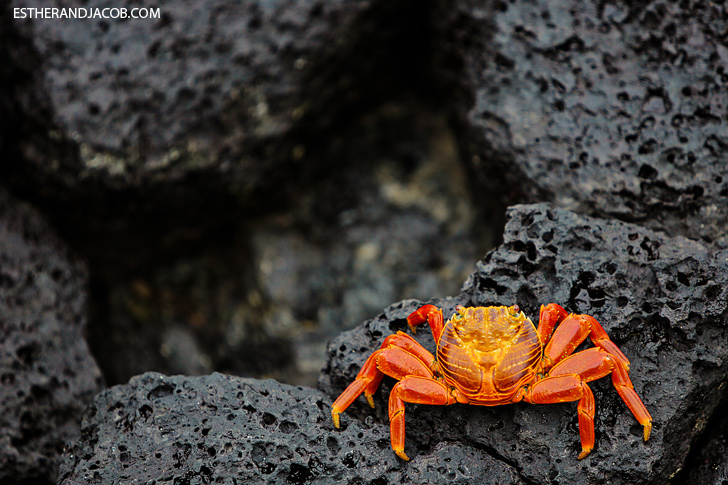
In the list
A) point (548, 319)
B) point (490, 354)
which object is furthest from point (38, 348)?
point (548, 319)

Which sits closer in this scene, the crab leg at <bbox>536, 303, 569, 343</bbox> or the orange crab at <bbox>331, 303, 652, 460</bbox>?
the orange crab at <bbox>331, 303, 652, 460</bbox>

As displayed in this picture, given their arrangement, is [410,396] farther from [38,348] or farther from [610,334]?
[38,348]

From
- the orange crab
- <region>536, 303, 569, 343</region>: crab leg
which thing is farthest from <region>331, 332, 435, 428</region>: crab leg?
<region>536, 303, 569, 343</region>: crab leg

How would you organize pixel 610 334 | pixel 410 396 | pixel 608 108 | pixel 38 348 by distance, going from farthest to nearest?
pixel 38 348 < pixel 608 108 < pixel 610 334 < pixel 410 396

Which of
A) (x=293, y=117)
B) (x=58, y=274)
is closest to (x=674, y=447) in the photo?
(x=293, y=117)

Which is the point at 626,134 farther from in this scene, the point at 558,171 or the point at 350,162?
the point at 350,162

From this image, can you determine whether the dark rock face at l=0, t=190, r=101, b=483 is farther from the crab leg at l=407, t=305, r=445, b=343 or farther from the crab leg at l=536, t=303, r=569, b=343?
the crab leg at l=536, t=303, r=569, b=343

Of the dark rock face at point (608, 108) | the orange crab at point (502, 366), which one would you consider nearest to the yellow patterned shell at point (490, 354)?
the orange crab at point (502, 366)
